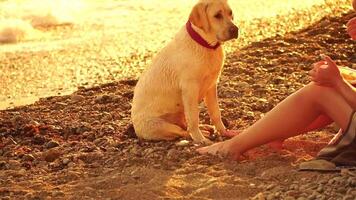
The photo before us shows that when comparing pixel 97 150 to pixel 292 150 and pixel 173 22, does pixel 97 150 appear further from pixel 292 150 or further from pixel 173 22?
pixel 173 22

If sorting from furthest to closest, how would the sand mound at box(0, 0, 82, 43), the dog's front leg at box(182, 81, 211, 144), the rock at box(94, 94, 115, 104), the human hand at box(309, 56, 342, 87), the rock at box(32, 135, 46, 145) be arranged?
1. the sand mound at box(0, 0, 82, 43)
2. the rock at box(94, 94, 115, 104)
3. the rock at box(32, 135, 46, 145)
4. the dog's front leg at box(182, 81, 211, 144)
5. the human hand at box(309, 56, 342, 87)

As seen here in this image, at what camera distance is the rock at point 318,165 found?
4473mm

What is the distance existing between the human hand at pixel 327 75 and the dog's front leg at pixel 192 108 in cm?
143

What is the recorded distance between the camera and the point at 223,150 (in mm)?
5039

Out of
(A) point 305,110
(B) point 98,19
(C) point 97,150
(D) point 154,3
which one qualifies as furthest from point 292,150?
(D) point 154,3

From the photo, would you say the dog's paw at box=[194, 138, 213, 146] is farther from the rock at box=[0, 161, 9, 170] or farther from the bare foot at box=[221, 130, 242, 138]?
the rock at box=[0, 161, 9, 170]

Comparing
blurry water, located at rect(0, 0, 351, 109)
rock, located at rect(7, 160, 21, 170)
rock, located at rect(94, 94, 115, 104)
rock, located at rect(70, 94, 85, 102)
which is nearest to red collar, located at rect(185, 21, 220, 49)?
rock, located at rect(7, 160, 21, 170)

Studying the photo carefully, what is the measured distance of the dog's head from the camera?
5.81m

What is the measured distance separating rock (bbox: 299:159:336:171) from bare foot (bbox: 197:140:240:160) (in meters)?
0.52

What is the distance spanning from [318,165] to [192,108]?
1514 millimetres

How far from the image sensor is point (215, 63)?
5820 mm

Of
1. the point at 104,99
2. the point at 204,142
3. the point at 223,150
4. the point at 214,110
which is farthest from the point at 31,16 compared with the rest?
the point at 223,150

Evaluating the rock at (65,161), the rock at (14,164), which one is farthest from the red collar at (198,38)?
the rock at (14,164)

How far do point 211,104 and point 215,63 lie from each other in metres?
0.40
